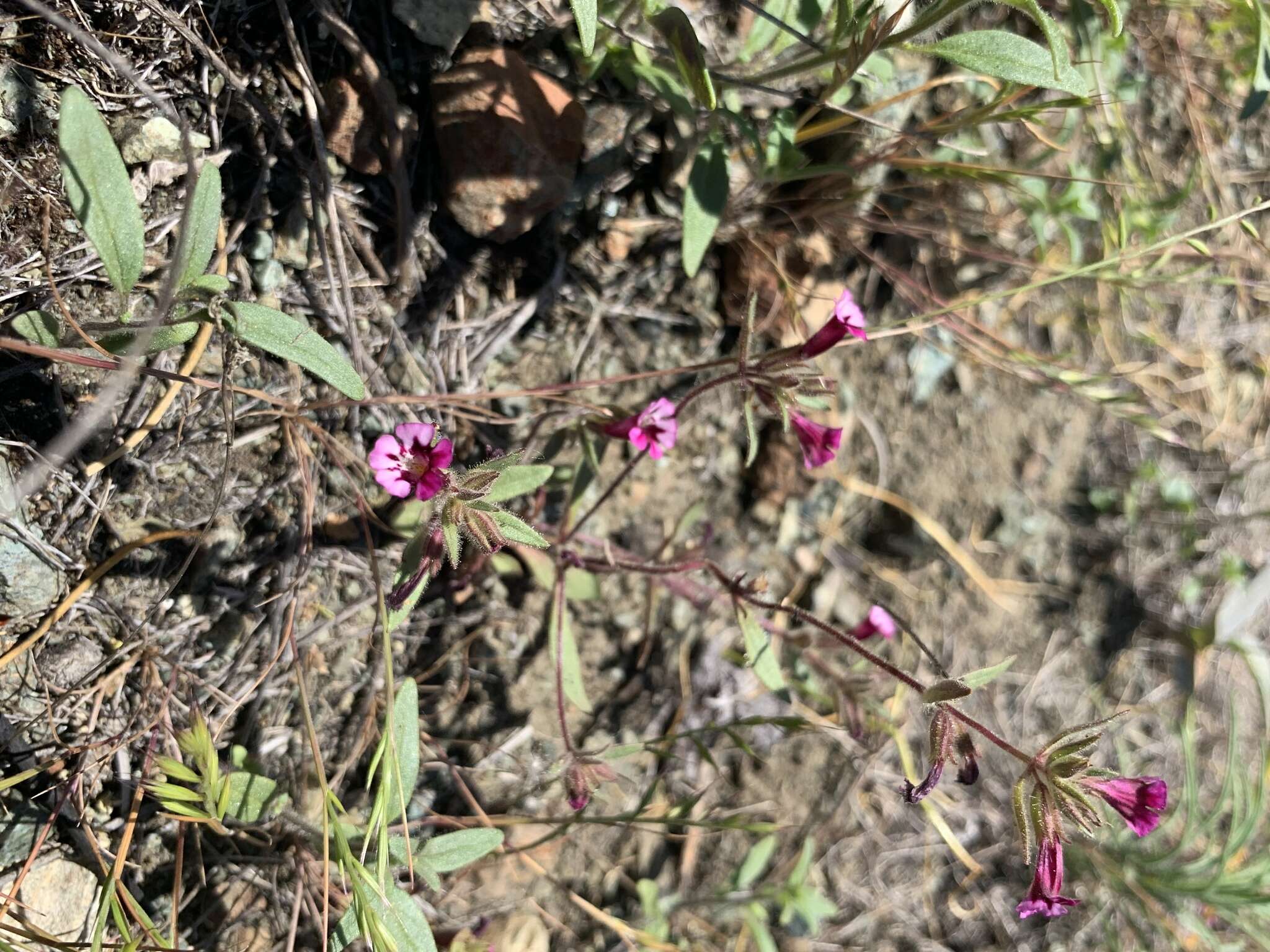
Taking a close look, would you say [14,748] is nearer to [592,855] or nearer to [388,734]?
[388,734]

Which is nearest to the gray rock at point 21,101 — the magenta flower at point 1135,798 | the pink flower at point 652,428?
the pink flower at point 652,428

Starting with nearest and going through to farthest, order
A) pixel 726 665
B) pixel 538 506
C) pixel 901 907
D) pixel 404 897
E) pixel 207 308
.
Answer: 1. pixel 207 308
2. pixel 404 897
3. pixel 538 506
4. pixel 726 665
5. pixel 901 907

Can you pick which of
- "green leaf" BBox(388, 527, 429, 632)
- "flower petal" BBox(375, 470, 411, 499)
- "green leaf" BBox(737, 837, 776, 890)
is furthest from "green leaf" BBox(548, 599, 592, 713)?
"green leaf" BBox(737, 837, 776, 890)

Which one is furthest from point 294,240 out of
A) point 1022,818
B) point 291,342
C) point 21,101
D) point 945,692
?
point 1022,818

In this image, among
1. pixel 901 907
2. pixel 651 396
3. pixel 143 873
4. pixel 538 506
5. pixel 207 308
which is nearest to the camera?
pixel 207 308

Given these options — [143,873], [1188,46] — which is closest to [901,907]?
[143,873]

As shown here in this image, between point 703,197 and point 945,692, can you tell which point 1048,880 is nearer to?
point 945,692
